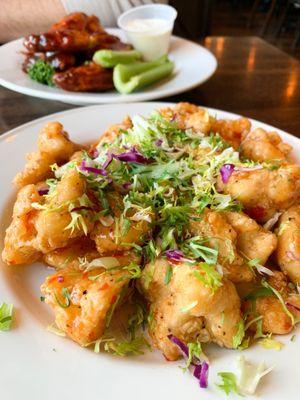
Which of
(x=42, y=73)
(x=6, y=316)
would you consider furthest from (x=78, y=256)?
(x=42, y=73)

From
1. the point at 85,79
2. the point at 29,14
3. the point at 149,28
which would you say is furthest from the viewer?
the point at 29,14

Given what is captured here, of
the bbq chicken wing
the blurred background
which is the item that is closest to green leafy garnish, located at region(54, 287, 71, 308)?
the bbq chicken wing

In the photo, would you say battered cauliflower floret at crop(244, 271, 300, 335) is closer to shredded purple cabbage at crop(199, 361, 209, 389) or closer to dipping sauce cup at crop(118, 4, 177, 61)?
shredded purple cabbage at crop(199, 361, 209, 389)

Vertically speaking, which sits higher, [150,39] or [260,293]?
[150,39]

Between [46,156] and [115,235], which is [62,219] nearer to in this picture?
[115,235]

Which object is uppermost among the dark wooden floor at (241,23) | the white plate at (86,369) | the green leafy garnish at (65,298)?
the green leafy garnish at (65,298)

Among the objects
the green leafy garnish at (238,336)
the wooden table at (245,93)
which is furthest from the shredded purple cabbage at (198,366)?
the wooden table at (245,93)

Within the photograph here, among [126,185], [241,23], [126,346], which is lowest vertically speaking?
[241,23]

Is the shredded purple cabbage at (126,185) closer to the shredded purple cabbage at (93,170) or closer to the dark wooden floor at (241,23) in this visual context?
the shredded purple cabbage at (93,170)
